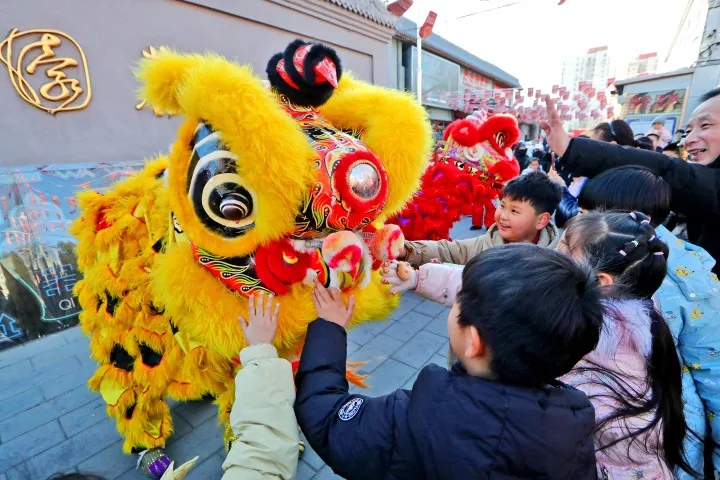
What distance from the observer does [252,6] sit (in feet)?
12.5

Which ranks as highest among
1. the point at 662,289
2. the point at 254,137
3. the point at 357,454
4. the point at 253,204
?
the point at 254,137

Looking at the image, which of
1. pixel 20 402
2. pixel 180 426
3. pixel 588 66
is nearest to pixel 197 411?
pixel 180 426

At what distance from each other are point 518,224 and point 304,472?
1592 mm

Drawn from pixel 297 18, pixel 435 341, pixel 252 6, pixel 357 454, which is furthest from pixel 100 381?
pixel 297 18

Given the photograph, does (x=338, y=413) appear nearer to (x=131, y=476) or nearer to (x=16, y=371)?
(x=131, y=476)

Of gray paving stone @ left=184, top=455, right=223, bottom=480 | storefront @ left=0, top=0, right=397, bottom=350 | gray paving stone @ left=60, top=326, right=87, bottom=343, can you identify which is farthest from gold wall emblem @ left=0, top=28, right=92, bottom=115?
gray paving stone @ left=184, top=455, right=223, bottom=480

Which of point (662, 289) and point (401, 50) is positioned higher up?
point (401, 50)

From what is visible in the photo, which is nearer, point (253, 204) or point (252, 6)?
point (253, 204)

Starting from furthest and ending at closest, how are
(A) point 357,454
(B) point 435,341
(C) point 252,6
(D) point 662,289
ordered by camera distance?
(C) point 252,6 < (B) point 435,341 < (D) point 662,289 < (A) point 357,454

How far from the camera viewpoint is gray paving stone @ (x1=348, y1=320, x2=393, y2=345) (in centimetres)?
283

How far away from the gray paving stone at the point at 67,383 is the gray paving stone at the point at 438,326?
2.49m

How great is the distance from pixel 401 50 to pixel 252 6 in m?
7.60

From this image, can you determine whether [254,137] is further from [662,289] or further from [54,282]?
[54,282]

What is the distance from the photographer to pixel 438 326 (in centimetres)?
302
